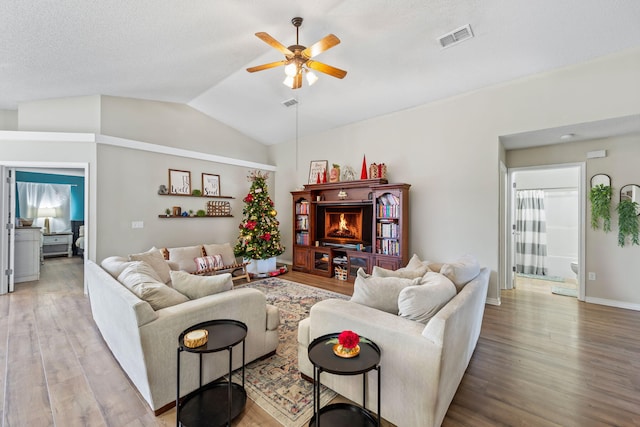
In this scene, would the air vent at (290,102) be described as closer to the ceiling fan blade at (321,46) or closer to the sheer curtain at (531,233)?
the ceiling fan blade at (321,46)

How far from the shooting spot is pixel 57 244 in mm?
7891

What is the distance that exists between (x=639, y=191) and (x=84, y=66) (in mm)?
7976

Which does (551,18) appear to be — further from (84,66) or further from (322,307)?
(84,66)

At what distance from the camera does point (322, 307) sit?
82.5 inches

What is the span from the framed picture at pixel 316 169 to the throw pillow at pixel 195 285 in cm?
420

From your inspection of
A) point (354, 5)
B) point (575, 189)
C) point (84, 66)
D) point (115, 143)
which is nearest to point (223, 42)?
point (354, 5)

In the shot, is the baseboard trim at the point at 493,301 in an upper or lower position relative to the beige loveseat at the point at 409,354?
lower

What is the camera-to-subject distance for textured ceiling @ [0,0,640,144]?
273 centimetres

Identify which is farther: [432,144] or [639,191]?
[432,144]

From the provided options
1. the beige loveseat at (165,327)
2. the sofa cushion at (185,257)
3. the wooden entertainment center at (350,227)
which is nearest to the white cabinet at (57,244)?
the sofa cushion at (185,257)

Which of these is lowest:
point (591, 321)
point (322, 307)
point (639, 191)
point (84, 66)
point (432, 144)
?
point (591, 321)

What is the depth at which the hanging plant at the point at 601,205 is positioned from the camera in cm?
407

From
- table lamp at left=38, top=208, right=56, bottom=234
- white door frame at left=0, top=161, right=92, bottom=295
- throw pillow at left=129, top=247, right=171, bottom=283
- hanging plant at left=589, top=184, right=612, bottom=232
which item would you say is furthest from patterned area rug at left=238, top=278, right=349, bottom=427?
table lamp at left=38, top=208, right=56, bottom=234

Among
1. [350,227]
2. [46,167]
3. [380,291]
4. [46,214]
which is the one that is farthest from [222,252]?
[46,214]
